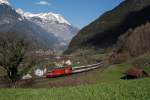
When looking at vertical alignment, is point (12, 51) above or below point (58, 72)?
above

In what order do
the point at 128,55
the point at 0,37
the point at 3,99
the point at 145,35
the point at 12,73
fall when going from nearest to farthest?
the point at 3,99
the point at 0,37
the point at 12,73
the point at 128,55
the point at 145,35

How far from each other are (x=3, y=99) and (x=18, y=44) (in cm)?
4342

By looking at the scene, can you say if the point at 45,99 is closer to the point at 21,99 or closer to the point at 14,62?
the point at 21,99

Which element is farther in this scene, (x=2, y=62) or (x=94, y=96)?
(x=2, y=62)

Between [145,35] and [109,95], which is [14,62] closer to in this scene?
[109,95]

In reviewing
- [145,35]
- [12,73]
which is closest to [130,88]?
[12,73]

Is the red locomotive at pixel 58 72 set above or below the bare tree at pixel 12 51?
below

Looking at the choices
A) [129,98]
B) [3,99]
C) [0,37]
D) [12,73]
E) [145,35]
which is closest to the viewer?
[129,98]

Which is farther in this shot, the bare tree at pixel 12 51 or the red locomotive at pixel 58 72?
the red locomotive at pixel 58 72

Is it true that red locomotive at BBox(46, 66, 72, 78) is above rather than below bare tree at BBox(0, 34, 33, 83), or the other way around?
below

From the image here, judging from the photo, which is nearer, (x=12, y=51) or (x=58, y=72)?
(x=12, y=51)

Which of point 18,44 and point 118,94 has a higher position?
point 18,44

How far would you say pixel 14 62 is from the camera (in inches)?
2625

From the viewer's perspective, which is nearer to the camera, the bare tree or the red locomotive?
the bare tree
